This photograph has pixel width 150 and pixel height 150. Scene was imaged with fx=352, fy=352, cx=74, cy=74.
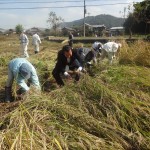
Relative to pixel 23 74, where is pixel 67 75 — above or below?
below

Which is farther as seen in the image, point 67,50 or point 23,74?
point 67,50

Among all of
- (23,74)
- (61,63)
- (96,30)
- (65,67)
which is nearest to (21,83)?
(23,74)

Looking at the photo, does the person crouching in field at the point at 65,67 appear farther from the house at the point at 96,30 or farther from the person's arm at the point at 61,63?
the house at the point at 96,30

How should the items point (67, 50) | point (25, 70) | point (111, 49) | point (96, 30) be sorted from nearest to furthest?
point (25, 70) < point (67, 50) < point (111, 49) < point (96, 30)

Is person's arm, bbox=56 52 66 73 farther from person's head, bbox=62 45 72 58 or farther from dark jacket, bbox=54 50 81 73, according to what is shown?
person's head, bbox=62 45 72 58

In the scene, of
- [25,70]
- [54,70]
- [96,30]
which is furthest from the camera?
[96,30]

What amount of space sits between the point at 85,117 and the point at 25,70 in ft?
Result: 5.94

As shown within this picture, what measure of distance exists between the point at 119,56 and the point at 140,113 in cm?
420

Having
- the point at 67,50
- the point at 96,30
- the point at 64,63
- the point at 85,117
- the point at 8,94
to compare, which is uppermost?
the point at 67,50

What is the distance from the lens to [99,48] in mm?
10641

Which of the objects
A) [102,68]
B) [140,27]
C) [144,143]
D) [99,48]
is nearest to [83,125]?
[144,143]

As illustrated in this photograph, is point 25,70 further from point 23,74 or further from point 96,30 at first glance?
point 96,30

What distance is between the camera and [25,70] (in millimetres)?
6180

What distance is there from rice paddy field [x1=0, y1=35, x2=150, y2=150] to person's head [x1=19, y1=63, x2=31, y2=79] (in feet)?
1.82
